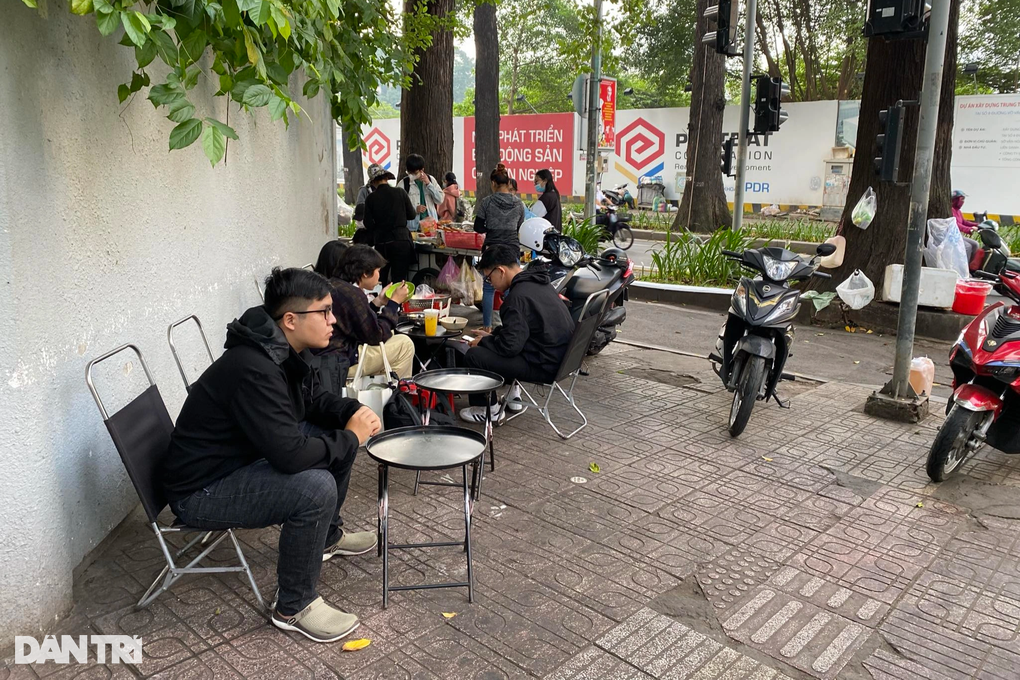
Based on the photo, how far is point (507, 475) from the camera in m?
4.76

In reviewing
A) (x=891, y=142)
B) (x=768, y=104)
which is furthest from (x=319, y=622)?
(x=768, y=104)

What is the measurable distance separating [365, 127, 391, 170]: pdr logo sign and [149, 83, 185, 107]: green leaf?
24143mm

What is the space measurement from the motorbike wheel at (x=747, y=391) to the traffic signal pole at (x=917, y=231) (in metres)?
1.22

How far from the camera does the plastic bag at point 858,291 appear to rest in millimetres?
9086

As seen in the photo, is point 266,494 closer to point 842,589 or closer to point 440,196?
point 842,589

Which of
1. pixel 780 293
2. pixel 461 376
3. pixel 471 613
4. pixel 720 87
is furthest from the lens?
pixel 720 87

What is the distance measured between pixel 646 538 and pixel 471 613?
1121 millimetres

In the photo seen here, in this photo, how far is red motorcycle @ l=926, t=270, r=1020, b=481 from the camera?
461 centimetres

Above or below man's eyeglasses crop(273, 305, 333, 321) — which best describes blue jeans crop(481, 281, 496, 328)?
below

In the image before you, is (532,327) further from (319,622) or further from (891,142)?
(891,142)

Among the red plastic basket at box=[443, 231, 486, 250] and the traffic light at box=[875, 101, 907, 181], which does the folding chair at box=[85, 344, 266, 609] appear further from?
the red plastic basket at box=[443, 231, 486, 250]

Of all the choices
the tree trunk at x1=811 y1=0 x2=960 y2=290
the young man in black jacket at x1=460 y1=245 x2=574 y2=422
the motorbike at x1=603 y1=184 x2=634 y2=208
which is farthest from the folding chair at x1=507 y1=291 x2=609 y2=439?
the motorbike at x1=603 y1=184 x2=634 y2=208

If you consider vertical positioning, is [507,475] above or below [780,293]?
below

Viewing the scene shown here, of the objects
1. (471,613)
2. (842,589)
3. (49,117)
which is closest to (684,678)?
(471,613)
